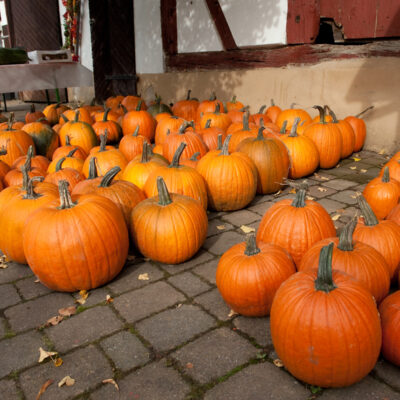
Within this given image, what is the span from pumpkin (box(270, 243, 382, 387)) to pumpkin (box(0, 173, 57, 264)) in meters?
2.15

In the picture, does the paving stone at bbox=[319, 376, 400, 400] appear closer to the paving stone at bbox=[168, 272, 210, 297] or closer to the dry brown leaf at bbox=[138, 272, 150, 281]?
the paving stone at bbox=[168, 272, 210, 297]

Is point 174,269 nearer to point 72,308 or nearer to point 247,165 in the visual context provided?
point 72,308

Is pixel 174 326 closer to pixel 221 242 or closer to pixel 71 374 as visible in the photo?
pixel 71 374

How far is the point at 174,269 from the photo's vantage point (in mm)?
3371

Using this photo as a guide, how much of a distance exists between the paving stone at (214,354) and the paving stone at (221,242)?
1144 mm

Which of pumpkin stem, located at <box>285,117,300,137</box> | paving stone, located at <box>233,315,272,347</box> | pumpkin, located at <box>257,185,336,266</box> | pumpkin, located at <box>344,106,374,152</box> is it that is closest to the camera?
paving stone, located at <box>233,315,272,347</box>

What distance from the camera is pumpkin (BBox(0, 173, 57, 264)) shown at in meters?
3.28

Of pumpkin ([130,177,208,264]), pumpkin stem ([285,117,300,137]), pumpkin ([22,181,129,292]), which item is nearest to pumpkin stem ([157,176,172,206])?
pumpkin ([130,177,208,264])

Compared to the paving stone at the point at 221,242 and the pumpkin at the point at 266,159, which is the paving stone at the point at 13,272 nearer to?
the paving stone at the point at 221,242

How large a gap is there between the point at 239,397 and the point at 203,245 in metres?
1.79

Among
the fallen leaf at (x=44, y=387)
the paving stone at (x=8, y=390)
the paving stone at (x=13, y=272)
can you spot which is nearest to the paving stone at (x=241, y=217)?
the paving stone at (x=13, y=272)

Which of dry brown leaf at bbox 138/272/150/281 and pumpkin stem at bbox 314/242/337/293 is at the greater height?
pumpkin stem at bbox 314/242/337/293

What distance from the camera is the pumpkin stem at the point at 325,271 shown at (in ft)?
6.60

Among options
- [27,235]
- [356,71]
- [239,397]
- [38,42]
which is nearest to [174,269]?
[27,235]
